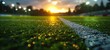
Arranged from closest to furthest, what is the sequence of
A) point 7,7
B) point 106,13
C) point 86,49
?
point 86,49 < point 106,13 < point 7,7

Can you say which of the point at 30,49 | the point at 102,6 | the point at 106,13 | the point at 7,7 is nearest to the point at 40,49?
the point at 30,49

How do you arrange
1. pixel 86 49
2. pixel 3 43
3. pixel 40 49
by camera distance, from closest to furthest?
pixel 40 49, pixel 86 49, pixel 3 43

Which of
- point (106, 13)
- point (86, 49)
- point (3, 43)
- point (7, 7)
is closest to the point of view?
point (86, 49)

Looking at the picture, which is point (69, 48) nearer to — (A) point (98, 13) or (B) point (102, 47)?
(B) point (102, 47)

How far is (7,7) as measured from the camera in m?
156

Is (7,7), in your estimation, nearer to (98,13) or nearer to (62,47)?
(98,13)

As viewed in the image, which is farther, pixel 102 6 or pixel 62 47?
pixel 102 6

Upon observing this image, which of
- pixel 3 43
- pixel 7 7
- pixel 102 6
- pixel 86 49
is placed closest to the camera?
pixel 86 49

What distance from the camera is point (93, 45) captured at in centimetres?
646

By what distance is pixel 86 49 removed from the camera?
6188 mm

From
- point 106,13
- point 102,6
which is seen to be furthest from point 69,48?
point 102,6

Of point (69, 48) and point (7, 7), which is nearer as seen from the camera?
point (69, 48)

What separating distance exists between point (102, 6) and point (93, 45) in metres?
164

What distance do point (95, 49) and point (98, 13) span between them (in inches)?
3681
